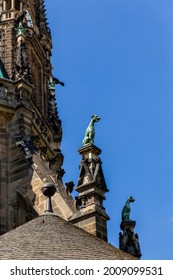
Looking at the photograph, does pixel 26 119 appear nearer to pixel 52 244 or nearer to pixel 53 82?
pixel 53 82

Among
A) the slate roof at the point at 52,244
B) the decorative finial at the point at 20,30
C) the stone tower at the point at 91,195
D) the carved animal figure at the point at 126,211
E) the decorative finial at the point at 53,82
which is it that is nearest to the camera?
the slate roof at the point at 52,244

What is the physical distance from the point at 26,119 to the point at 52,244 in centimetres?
1353

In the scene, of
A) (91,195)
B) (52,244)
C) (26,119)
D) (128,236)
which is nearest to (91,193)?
(91,195)

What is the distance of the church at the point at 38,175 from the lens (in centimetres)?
1405

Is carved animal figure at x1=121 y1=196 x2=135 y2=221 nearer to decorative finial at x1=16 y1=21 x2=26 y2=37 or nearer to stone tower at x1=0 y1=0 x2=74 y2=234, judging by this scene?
stone tower at x1=0 y1=0 x2=74 y2=234

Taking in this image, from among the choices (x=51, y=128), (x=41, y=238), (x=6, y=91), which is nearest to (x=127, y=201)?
(x=6, y=91)

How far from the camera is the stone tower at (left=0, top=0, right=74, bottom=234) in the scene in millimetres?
23844

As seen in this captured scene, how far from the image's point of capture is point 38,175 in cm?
2389

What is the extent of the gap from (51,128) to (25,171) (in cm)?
752

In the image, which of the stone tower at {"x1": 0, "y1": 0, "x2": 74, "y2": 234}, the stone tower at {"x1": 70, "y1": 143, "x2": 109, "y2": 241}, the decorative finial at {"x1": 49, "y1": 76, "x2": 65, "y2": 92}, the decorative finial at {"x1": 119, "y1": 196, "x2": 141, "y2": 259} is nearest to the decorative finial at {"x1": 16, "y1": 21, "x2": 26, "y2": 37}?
the stone tower at {"x1": 0, "y1": 0, "x2": 74, "y2": 234}

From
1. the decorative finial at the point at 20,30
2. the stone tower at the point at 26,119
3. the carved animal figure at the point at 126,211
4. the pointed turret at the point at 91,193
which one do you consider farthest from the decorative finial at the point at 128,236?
the decorative finial at the point at 20,30

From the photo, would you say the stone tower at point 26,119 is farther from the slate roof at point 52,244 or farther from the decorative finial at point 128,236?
the slate roof at point 52,244
